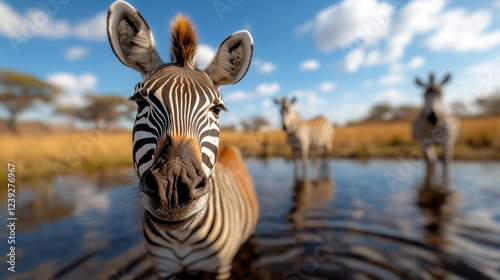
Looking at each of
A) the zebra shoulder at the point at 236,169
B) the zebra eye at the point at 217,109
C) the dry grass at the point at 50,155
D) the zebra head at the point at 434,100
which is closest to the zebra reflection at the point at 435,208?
the zebra head at the point at 434,100

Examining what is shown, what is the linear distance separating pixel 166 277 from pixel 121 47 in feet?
8.39

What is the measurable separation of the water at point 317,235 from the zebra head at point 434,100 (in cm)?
279

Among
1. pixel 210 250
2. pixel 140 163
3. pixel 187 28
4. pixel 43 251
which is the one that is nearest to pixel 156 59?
pixel 187 28

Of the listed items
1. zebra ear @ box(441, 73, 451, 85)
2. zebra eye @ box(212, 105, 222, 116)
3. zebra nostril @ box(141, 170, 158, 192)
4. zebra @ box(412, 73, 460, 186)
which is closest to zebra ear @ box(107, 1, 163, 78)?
zebra eye @ box(212, 105, 222, 116)

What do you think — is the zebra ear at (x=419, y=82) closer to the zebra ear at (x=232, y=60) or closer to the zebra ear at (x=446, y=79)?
the zebra ear at (x=446, y=79)

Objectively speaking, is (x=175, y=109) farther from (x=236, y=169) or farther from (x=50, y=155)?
(x=50, y=155)

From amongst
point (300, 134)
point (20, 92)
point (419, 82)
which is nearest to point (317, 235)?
point (300, 134)

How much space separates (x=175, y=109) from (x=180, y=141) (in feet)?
1.00

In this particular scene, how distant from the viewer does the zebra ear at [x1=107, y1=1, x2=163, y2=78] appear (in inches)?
79.6

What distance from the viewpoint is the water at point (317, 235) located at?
3414 millimetres

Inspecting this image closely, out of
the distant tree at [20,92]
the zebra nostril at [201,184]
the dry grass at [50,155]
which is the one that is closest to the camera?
the zebra nostril at [201,184]

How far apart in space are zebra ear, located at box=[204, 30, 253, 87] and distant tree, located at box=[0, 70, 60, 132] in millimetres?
24193

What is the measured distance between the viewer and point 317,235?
4.68 metres

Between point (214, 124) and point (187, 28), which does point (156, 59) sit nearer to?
point (187, 28)
